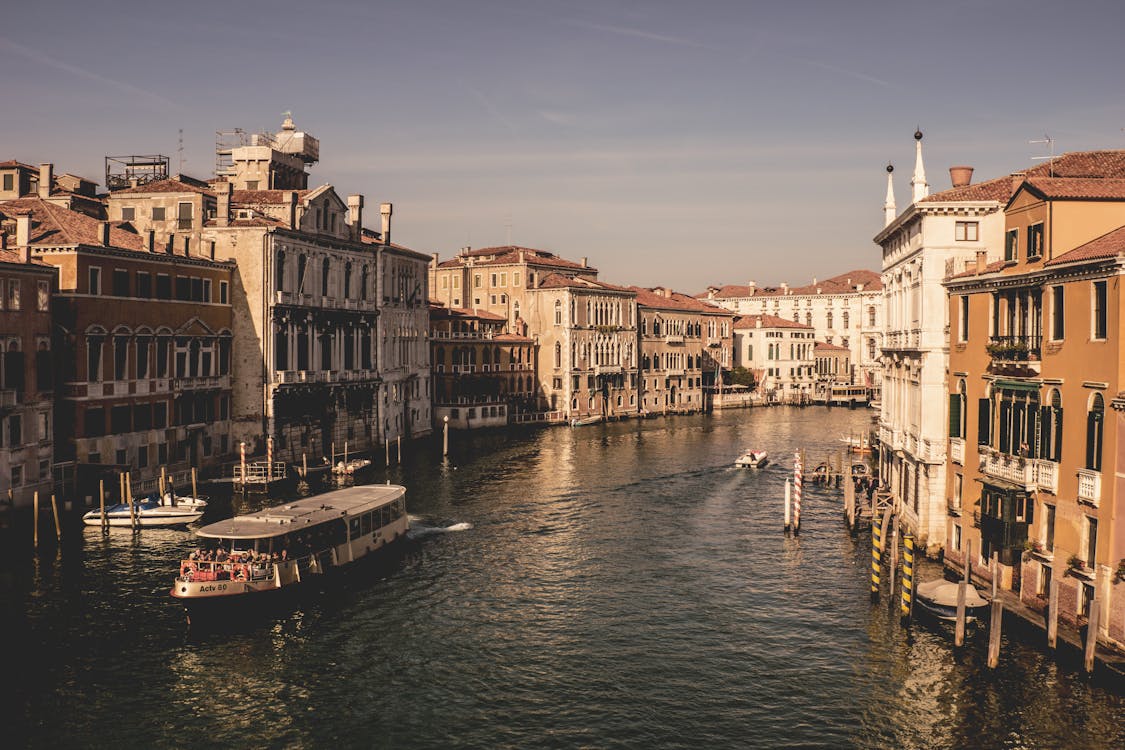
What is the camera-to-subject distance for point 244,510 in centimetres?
4038

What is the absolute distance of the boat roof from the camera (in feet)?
91.9

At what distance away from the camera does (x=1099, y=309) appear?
70.6 ft

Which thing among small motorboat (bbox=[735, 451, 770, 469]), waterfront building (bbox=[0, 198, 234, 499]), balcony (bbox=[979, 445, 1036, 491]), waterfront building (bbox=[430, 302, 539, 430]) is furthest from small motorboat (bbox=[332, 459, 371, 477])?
balcony (bbox=[979, 445, 1036, 491])

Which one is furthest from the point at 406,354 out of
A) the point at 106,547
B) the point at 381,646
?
the point at 381,646

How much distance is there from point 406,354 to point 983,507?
1841 inches

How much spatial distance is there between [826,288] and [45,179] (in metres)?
112

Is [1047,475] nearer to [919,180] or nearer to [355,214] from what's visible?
[919,180]

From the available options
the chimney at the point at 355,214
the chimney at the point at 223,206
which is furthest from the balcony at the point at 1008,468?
the chimney at the point at 355,214

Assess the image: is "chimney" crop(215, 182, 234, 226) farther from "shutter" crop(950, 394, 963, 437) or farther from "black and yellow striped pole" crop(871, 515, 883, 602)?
"shutter" crop(950, 394, 963, 437)

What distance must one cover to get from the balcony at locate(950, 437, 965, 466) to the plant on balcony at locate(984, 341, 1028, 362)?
2.98 metres

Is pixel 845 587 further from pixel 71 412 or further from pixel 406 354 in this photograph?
Answer: pixel 406 354

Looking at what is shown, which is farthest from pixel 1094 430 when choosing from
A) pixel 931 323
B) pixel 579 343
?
pixel 579 343

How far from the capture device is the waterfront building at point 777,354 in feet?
386

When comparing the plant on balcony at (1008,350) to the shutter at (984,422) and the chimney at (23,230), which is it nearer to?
the shutter at (984,422)
